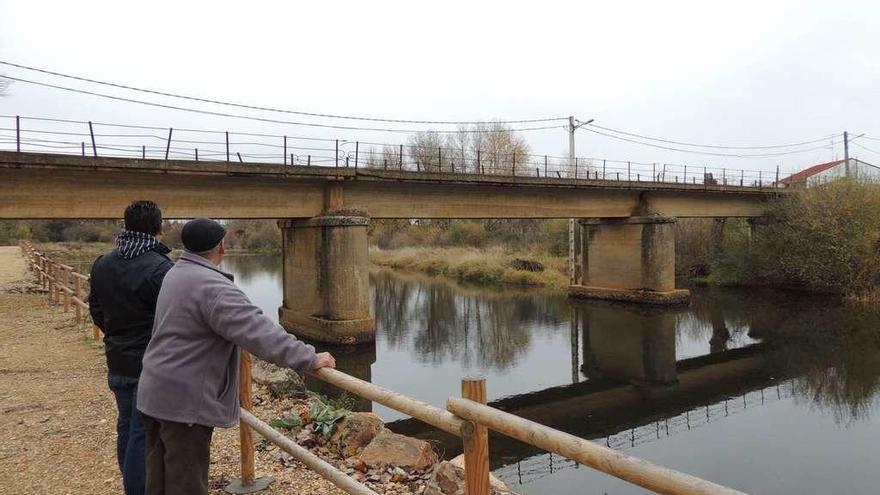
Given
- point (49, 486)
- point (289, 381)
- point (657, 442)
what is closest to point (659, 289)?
point (657, 442)

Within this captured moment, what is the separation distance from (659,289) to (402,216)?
12118 millimetres

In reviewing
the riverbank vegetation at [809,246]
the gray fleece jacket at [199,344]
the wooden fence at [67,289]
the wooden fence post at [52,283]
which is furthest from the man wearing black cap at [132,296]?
the riverbank vegetation at [809,246]

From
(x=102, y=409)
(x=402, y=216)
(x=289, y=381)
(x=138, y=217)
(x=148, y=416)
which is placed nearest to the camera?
(x=148, y=416)

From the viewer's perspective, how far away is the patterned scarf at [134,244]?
3.43 metres

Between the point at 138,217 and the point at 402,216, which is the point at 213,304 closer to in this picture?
the point at 138,217

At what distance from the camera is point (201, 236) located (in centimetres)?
276

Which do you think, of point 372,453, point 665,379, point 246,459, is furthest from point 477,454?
point 665,379

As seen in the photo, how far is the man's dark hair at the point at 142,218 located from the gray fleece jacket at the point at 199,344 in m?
0.88

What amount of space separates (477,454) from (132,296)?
220cm

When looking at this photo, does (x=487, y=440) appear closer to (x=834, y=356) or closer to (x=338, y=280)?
(x=338, y=280)

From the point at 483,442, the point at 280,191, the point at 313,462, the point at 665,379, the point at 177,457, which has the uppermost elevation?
the point at 280,191

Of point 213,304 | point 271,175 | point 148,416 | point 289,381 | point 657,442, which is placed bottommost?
point 657,442

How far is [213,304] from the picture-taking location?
2.58 m

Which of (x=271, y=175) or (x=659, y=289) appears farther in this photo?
(x=659, y=289)
